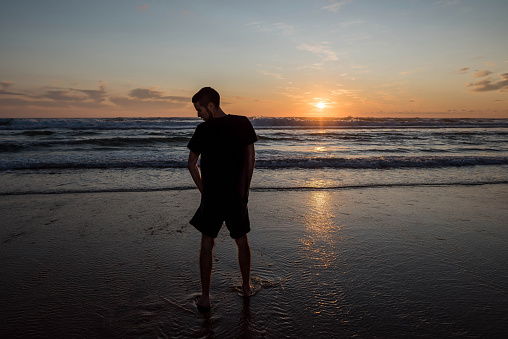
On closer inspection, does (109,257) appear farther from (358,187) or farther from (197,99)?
(358,187)

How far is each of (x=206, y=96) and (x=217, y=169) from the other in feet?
1.95

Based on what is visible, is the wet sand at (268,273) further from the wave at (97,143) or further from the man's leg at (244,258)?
the wave at (97,143)

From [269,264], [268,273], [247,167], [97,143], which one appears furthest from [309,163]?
[97,143]

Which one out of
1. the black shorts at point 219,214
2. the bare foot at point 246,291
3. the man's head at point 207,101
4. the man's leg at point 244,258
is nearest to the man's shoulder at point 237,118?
the man's head at point 207,101

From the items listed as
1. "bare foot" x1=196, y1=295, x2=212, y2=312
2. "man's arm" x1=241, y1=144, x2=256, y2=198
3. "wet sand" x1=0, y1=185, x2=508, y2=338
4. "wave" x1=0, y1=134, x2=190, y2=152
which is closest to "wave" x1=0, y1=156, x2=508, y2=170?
"wet sand" x1=0, y1=185, x2=508, y2=338

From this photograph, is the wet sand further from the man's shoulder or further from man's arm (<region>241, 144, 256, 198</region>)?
the man's shoulder

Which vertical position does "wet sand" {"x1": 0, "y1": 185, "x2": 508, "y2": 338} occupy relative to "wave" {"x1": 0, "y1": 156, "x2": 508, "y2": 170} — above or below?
below

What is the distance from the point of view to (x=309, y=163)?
35.6ft

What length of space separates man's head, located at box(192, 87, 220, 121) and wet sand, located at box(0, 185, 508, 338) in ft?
5.28

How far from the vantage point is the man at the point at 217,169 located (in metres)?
2.51

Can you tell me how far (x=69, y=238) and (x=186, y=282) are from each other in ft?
6.95

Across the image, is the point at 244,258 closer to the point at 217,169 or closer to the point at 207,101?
the point at 217,169

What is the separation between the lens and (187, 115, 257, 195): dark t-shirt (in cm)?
250

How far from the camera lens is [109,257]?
3.57 metres
